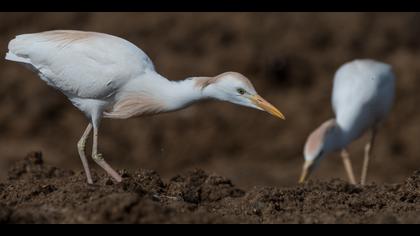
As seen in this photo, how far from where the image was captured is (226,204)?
283 inches

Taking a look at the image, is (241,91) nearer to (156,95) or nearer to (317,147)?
(156,95)

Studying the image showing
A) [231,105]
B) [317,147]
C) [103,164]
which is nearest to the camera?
[103,164]

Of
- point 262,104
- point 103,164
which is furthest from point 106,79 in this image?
point 262,104

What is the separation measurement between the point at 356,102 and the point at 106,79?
5455 millimetres

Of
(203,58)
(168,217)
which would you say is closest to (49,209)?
(168,217)

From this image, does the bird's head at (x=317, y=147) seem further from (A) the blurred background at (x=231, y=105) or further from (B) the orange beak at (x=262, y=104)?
(B) the orange beak at (x=262, y=104)

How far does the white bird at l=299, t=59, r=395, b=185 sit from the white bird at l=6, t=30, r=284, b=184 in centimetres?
439

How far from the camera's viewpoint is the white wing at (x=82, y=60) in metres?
6.96

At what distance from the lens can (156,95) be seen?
7004 mm

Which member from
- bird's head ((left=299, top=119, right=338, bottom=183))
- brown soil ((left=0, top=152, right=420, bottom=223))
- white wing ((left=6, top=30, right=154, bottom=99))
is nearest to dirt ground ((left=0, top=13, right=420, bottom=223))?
bird's head ((left=299, top=119, right=338, bottom=183))

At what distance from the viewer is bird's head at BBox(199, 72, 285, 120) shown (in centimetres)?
659

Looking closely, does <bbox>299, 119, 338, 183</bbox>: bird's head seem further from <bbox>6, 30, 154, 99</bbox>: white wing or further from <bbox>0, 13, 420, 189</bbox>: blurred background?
<bbox>6, 30, 154, 99</bbox>: white wing

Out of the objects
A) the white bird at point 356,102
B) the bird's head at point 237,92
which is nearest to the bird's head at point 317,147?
the white bird at point 356,102
